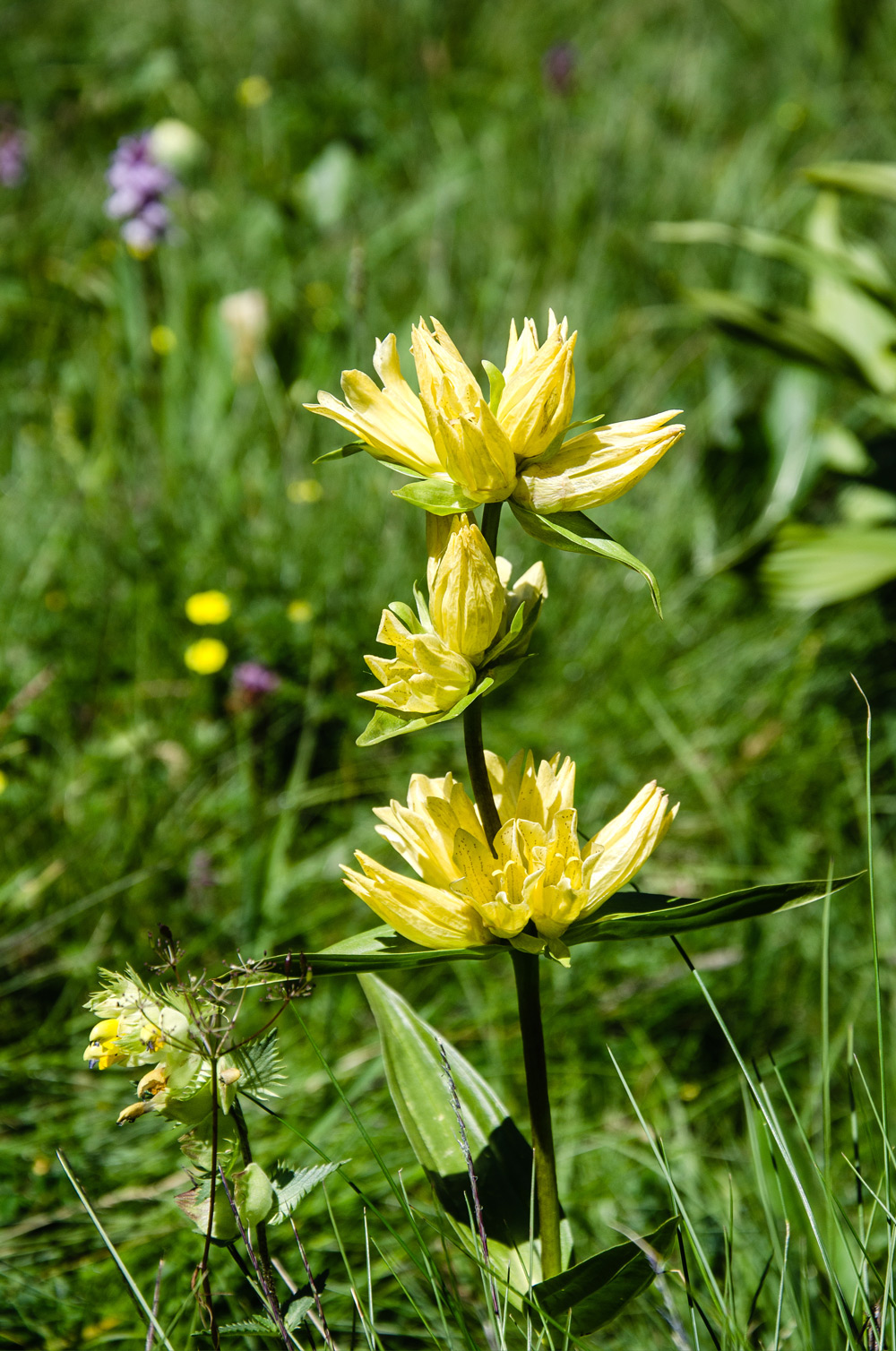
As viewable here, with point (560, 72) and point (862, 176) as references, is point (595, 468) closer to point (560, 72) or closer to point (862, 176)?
point (862, 176)

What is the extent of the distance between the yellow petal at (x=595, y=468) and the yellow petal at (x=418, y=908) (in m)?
0.29

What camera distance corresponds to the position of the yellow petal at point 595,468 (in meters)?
0.72

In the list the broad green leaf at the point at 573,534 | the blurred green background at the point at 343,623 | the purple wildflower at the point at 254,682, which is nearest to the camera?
the broad green leaf at the point at 573,534

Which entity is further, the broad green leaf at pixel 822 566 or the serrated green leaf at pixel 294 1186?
the broad green leaf at pixel 822 566

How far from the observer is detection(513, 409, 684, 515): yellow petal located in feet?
2.35

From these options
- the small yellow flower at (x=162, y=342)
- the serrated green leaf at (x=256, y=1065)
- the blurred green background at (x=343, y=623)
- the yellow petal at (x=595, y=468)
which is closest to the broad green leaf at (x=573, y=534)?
the yellow petal at (x=595, y=468)

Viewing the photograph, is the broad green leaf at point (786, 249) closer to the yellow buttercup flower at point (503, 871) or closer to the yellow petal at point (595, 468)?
the yellow petal at point (595, 468)

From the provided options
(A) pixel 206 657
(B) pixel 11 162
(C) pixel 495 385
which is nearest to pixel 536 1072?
(C) pixel 495 385

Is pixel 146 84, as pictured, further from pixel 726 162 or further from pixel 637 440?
pixel 637 440

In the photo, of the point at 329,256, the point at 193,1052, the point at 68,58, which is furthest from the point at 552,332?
the point at 68,58

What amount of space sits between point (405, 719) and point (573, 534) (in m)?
0.18

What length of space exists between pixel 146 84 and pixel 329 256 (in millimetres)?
1265

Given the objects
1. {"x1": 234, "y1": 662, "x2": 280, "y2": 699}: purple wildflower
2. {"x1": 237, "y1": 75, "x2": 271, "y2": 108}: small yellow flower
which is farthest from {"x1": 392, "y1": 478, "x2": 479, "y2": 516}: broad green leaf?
{"x1": 237, "y1": 75, "x2": 271, "y2": 108}: small yellow flower

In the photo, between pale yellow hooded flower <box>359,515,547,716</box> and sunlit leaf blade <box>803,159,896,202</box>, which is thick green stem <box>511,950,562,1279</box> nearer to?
pale yellow hooded flower <box>359,515,547,716</box>
